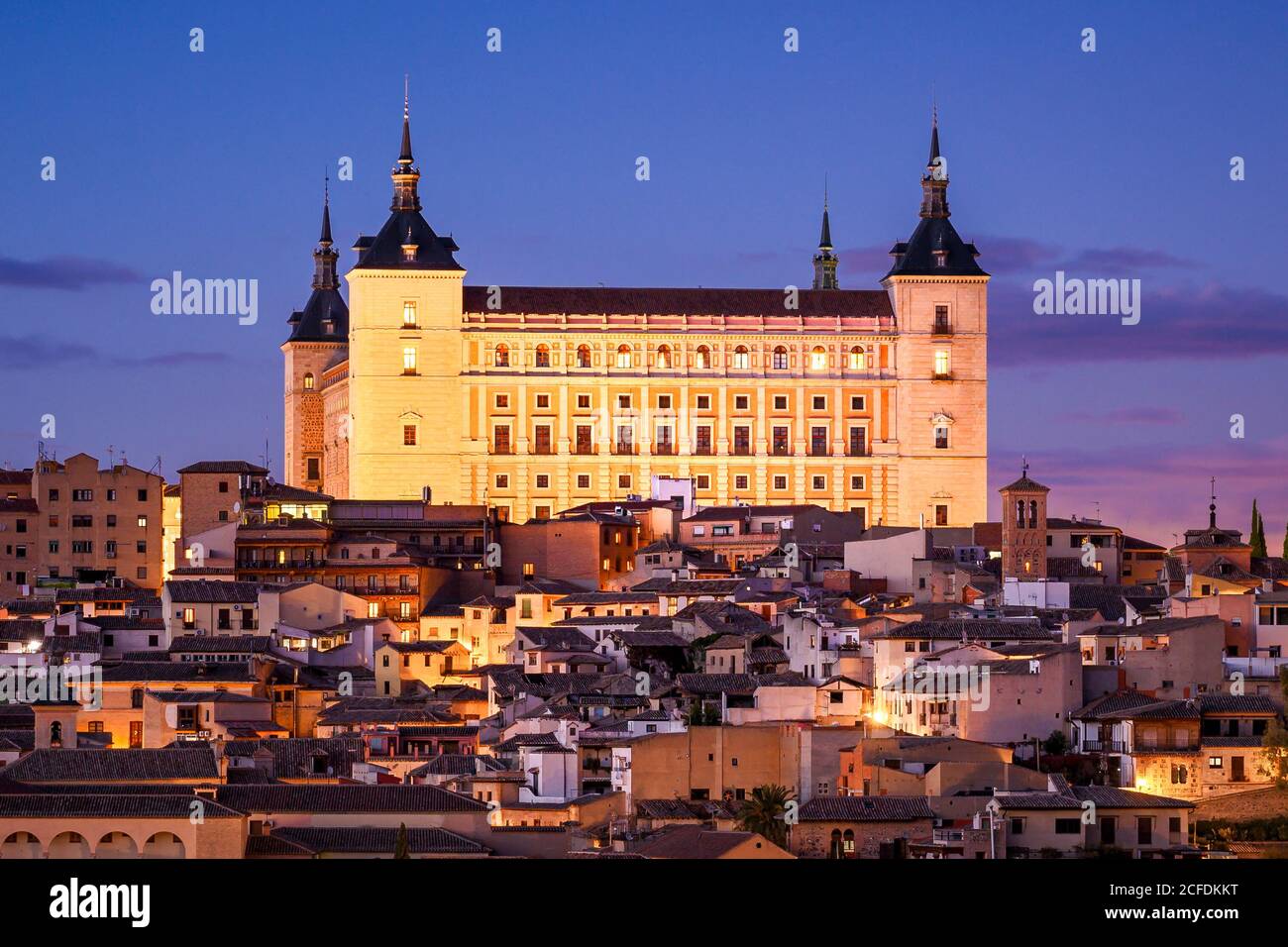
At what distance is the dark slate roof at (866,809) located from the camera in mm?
40781

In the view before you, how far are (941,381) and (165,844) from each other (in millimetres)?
56757

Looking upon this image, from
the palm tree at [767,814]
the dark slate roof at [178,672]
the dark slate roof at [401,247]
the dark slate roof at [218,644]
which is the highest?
the dark slate roof at [401,247]

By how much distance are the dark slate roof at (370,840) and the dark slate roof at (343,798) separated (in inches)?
27.3

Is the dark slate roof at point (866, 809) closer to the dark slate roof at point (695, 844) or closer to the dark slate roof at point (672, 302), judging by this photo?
the dark slate roof at point (695, 844)

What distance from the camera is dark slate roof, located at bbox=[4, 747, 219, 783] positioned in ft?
135

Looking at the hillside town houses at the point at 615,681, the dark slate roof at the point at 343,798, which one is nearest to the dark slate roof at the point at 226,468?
the hillside town houses at the point at 615,681

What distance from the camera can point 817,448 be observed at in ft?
298

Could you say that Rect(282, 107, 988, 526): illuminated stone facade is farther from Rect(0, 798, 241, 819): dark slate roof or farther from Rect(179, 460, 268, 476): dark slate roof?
Rect(0, 798, 241, 819): dark slate roof

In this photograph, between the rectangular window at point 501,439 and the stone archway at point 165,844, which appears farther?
the rectangular window at point 501,439

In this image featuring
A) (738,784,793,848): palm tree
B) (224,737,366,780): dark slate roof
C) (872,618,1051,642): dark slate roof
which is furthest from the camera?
(872,618,1051,642): dark slate roof

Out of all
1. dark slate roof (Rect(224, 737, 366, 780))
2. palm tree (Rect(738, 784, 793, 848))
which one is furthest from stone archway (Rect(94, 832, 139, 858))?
palm tree (Rect(738, 784, 793, 848))

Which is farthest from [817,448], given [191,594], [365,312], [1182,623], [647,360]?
[1182,623]

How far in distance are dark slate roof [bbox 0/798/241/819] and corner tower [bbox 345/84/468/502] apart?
1899 inches

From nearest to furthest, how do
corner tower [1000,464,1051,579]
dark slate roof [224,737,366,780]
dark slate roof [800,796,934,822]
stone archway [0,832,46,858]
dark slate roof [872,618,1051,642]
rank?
stone archway [0,832,46,858]
dark slate roof [800,796,934,822]
dark slate roof [224,737,366,780]
dark slate roof [872,618,1051,642]
corner tower [1000,464,1051,579]
